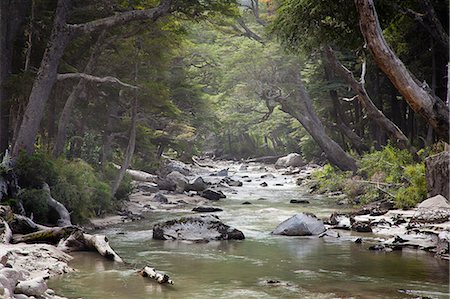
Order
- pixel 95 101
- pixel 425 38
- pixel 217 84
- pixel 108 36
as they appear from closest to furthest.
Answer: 1. pixel 425 38
2. pixel 108 36
3. pixel 95 101
4. pixel 217 84

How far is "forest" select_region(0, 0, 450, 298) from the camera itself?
8.44 meters

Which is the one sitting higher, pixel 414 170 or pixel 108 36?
pixel 108 36

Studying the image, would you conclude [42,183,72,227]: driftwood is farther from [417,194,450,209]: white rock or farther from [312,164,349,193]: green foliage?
[312,164,349,193]: green foliage

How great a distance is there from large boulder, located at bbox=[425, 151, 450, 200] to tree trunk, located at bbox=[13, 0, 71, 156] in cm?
959

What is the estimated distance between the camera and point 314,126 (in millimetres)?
27047

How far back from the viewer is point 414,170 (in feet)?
54.3

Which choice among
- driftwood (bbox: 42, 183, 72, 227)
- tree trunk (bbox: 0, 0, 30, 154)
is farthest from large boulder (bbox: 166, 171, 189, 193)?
driftwood (bbox: 42, 183, 72, 227)

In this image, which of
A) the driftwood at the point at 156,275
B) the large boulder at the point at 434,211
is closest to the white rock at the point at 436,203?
the large boulder at the point at 434,211

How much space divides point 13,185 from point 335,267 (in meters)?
7.19

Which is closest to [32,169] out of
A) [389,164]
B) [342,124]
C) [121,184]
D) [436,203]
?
[121,184]

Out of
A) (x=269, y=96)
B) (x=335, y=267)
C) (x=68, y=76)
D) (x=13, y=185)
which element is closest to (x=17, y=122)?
(x=68, y=76)

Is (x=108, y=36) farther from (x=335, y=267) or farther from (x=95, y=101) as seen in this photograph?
(x=335, y=267)

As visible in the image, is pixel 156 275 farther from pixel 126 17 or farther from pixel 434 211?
pixel 126 17

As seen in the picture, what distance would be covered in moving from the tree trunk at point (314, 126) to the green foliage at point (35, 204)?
49.7 feet
